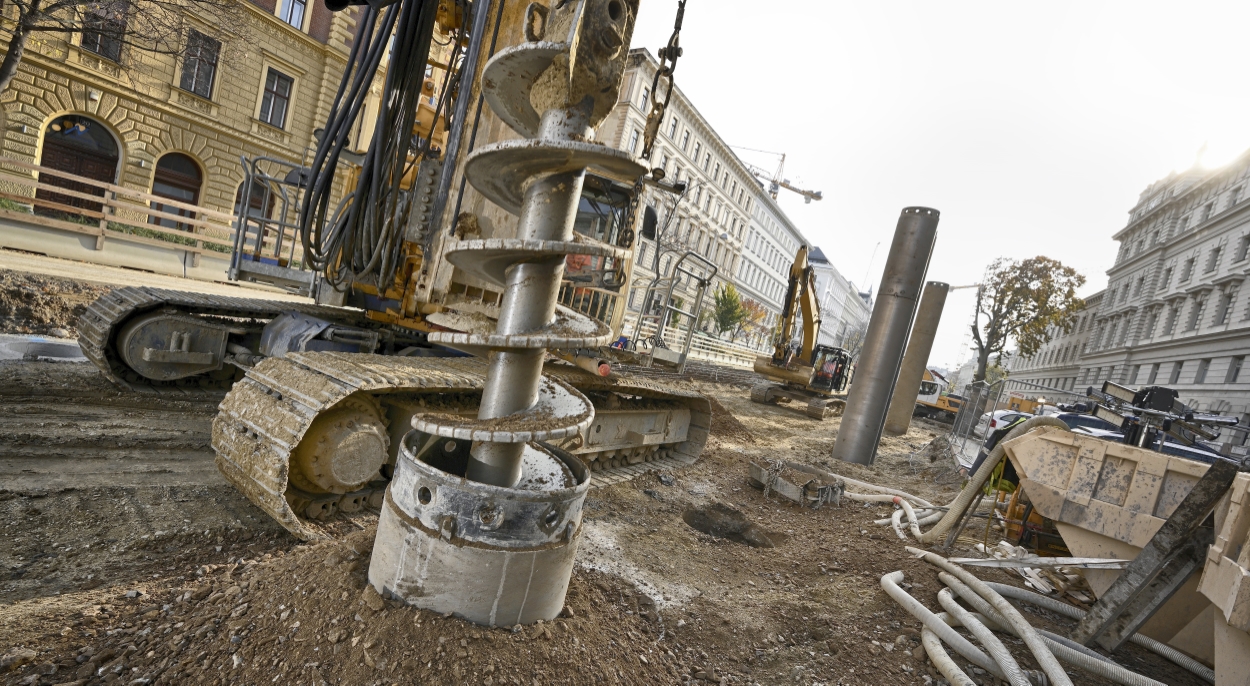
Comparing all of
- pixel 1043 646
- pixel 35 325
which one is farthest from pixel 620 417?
pixel 35 325

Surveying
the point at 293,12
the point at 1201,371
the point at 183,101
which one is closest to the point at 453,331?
the point at 183,101

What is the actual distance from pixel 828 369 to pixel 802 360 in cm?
220

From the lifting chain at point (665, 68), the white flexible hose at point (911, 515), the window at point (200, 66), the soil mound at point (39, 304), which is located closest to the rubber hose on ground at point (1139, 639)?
the white flexible hose at point (911, 515)

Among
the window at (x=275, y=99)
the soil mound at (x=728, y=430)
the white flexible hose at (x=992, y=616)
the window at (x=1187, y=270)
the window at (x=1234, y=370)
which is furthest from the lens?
the window at (x=1187, y=270)

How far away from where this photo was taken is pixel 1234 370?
1070 inches

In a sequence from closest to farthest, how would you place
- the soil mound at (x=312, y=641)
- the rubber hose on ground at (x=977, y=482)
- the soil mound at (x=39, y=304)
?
the soil mound at (x=312, y=641) < the rubber hose on ground at (x=977, y=482) < the soil mound at (x=39, y=304)

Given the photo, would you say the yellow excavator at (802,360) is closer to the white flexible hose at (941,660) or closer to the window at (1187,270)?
the white flexible hose at (941,660)

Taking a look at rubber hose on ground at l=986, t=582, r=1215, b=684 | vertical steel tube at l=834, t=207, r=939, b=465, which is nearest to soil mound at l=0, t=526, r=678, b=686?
rubber hose on ground at l=986, t=582, r=1215, b=684

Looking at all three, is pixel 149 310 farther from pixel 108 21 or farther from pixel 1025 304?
pixel 1025 304

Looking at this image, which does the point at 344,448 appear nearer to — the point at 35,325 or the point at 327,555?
the point at 327,555

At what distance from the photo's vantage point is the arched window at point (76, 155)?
16.5 meters

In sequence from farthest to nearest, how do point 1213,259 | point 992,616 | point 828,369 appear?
point 1213,259 → point 828,369 → point 992,616

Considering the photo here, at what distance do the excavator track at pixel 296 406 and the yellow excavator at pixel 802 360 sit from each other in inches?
491

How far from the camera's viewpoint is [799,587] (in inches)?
156
